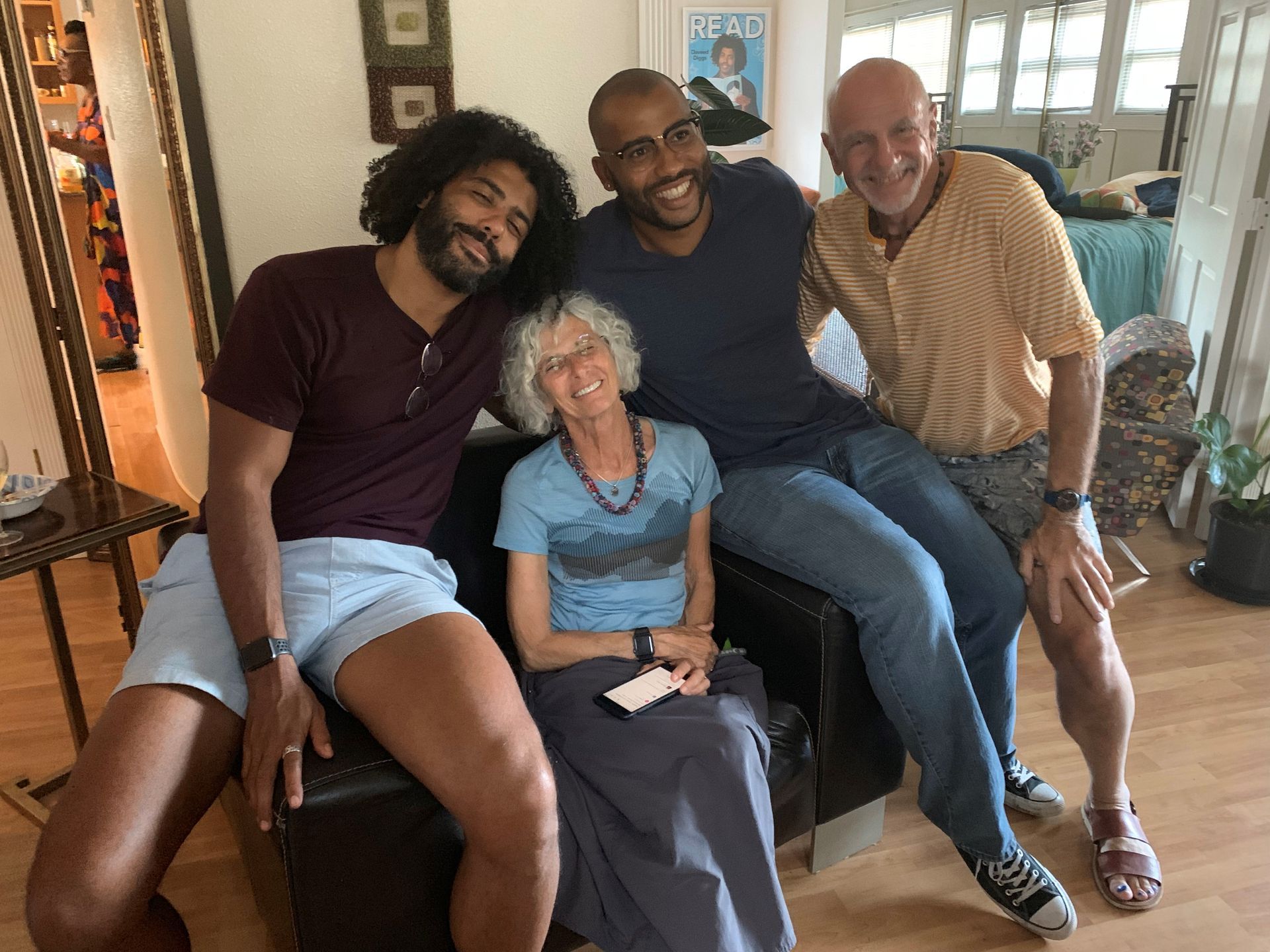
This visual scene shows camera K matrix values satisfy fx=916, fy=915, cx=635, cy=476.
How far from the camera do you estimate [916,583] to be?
60.9 inches

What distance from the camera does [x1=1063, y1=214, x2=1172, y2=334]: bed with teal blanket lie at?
4.07 meters

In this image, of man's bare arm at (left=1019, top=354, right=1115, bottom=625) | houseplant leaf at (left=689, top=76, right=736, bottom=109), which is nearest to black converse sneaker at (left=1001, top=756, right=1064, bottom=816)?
man's bare arm at (left=1019, top=354, right=1115, bottom=625)

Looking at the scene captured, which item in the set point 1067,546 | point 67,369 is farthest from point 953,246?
point 67,369

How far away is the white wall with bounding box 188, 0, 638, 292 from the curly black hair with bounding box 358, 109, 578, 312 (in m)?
0.41

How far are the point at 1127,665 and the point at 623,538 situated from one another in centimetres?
156

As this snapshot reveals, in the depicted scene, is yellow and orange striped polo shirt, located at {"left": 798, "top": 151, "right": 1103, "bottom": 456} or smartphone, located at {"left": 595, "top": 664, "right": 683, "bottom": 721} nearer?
smartphone, located at {"left": 595, "top": 664, "right": 683, "bottom": 721}

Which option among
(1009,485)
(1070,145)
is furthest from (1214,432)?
(1070,145)

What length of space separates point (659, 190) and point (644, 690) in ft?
3.06

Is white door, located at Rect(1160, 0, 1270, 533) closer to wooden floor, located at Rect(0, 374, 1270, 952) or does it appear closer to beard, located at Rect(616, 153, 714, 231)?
wooden floor, located at Rect(0, 374, 1270, 952)

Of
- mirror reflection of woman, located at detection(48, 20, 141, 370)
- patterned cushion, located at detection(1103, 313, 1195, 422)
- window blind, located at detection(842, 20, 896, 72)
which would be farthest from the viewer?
window blind, located at detection(842, 20, 896, 72)

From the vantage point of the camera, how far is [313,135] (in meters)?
2.06

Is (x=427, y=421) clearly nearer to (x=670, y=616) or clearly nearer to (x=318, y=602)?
(x=318, y=602)

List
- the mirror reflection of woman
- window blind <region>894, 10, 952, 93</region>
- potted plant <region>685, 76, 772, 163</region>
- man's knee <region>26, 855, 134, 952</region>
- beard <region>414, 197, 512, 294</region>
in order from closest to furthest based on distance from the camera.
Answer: man's knee <region>26, 855, 134, 952</region> < beard <region>414, 197, 512, 294</region> < potted plant <region>685, 76, 772, 163</region> < the mirror reflection of woman < window blind <region>894, 10, 952, 93</region>

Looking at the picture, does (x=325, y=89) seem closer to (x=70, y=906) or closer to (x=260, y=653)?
(x=260, y=653)
